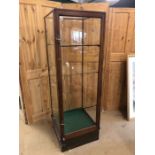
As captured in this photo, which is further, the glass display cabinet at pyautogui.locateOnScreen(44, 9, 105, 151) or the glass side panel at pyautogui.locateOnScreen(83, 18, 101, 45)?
the glass side panel at pyautogui.locateOnScreen(83, 18, 101, 45)

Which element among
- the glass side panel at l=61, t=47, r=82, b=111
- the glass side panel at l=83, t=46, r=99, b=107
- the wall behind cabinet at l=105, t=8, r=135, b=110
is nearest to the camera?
the glass side panel at l=83, t=46, r=99, b=107

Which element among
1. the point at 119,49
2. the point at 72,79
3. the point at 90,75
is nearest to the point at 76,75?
the point at 72,79

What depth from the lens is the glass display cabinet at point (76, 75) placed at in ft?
5.60

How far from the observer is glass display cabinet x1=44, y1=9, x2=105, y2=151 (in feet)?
5.60

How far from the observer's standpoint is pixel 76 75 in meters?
2.34

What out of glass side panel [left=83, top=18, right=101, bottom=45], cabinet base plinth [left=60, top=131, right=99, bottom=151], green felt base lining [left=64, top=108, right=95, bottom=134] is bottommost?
cabinet base plinth [left=60, top=131, right=99, bottom=151]

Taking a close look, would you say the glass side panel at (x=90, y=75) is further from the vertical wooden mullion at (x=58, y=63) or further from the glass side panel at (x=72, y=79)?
the vertical wooden mullion at (x=58, y=63)

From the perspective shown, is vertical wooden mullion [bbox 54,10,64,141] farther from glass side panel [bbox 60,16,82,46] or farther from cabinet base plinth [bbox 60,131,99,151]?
glass side panel [bbox 60,16,82,46]

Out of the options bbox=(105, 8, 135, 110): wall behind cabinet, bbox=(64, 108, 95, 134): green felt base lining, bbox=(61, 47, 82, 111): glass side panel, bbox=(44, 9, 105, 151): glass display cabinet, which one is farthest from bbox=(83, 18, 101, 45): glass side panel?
bbox=(64, 108, 95, 134): green felt base lining

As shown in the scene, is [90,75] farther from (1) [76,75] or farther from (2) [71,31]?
(2) [71,31]

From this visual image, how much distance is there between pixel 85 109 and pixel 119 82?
30.4 inches

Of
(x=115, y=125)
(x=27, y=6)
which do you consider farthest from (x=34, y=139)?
(x=27, y=6)
